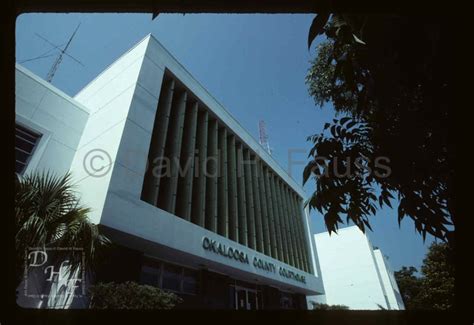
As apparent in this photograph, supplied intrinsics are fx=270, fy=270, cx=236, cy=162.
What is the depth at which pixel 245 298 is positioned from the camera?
53.0 feet

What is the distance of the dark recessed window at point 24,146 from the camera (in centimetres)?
970

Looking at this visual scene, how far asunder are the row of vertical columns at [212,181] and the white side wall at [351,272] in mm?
15706

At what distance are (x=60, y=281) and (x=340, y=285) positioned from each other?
36.5 m

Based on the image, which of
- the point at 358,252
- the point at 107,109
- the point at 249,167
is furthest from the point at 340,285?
the point at 107,109

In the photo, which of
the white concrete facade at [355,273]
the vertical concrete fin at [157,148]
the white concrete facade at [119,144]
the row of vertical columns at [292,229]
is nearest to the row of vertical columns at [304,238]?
the row of vertical columns at [292,229]

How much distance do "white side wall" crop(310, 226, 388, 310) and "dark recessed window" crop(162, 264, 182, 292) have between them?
1141 inches

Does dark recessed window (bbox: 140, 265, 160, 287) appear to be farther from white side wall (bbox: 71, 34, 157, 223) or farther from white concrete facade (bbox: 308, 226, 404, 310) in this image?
white concrete facade (bbox: 308, 226, 404, 310)

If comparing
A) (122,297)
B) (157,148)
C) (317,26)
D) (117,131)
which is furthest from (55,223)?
(317,26)

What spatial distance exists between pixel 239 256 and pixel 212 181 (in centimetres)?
441

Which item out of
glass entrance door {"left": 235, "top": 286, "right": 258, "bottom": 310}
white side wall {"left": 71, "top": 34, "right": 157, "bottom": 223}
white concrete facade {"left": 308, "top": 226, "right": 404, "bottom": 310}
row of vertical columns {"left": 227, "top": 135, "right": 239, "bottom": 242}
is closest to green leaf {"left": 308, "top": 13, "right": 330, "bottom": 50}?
white side wall {"left": 71, "top": 34, "right": 157, "bottom": 223}

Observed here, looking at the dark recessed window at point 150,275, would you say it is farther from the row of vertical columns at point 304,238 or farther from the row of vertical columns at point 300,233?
the row of vertical columns at point 304,238

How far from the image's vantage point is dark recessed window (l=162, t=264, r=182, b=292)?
11.5 meters

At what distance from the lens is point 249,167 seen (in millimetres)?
20516

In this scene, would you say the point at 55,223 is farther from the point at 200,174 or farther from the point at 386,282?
the point at 386,282
